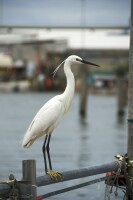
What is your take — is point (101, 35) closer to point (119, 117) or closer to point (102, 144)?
point (119, 117)

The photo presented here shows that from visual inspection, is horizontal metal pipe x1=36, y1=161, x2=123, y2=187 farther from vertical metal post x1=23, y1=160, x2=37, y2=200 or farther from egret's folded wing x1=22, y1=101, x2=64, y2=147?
egret's folded wing x1=22, y1=101, x2=64, y2=147

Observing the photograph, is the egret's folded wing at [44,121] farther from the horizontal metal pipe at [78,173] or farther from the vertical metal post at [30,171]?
the vertical metal post at [30,171]

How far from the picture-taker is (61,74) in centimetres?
5525

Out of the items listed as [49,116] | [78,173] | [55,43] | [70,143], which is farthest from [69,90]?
[55,43]

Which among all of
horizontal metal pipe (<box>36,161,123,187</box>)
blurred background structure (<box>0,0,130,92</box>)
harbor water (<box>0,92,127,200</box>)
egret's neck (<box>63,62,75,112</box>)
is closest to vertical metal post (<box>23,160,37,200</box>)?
horizontal metal pipe (<box>36,161,123,187</box>)

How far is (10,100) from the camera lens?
142 feet

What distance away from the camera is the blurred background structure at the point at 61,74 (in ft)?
72.5

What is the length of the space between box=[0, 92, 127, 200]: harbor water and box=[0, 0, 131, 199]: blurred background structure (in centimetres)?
2

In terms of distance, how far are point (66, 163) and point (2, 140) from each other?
226 inches

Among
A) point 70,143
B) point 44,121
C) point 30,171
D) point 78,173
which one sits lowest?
point 70,143

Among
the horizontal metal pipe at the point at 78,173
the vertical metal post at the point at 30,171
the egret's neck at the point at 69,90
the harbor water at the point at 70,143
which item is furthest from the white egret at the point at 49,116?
the harbor water at the point at 70,143

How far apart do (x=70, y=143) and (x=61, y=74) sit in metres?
33.3

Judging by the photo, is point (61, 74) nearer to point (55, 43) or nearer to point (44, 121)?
Answer: point (55, 43)

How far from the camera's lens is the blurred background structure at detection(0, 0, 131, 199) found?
22.1 metres
